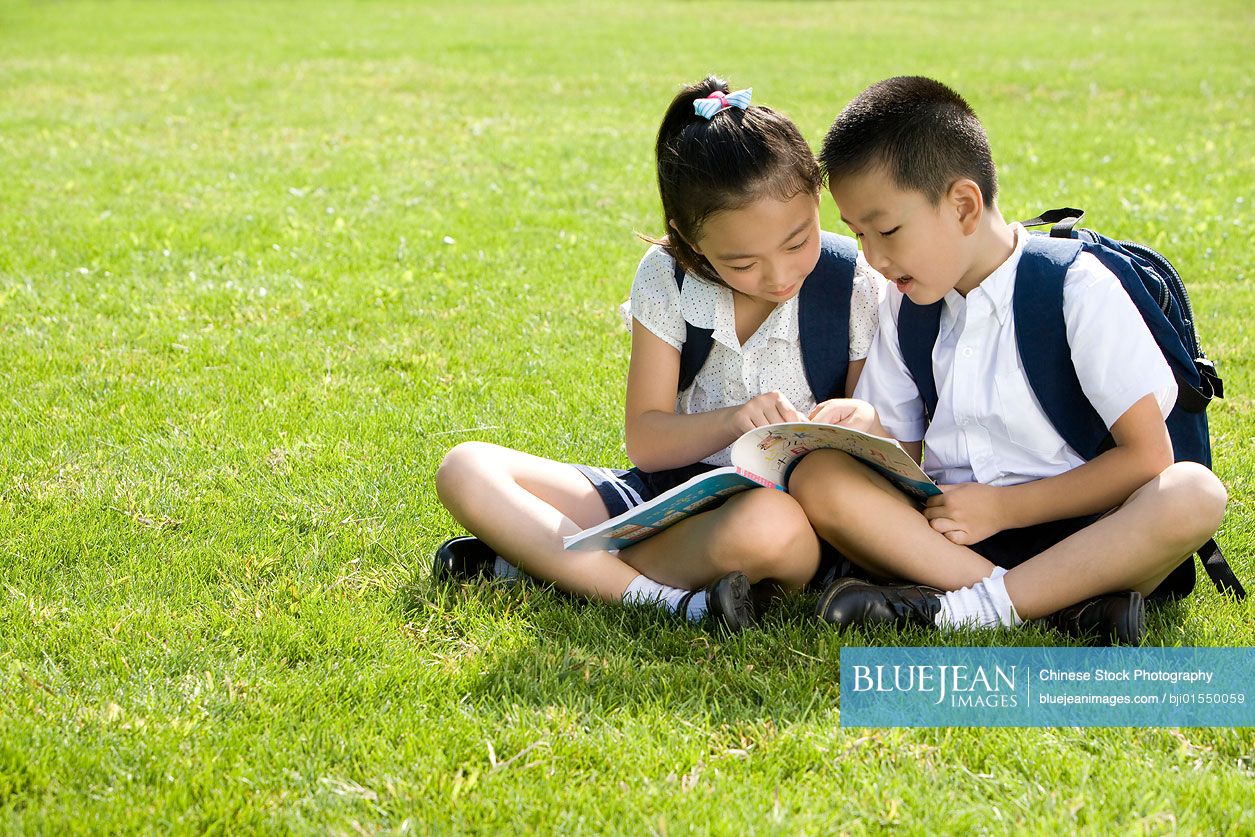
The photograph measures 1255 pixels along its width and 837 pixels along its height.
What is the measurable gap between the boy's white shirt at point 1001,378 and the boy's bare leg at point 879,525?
0.72 ft

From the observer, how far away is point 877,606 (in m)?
2.83

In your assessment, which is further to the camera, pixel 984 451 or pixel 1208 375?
pixel 984 451

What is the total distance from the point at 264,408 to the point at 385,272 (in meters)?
1.77

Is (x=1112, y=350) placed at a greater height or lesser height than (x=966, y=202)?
lesser

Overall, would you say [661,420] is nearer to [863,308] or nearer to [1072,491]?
[863,308]

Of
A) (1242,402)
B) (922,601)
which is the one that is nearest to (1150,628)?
(922,601)

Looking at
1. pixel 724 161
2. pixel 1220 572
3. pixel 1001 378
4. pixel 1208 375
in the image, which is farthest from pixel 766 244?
pixel 1220 572

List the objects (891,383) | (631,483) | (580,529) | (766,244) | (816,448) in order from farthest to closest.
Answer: (631,483), (580,529), (891,383), (816,448), (766,244)

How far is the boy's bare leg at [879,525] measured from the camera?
293 centimetres

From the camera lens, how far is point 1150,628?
2852 millimetres

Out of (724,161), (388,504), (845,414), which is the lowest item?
(388,504)

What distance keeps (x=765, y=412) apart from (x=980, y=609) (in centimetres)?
67

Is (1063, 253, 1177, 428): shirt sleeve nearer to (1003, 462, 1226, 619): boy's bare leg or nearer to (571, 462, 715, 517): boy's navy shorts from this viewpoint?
(1003, 462, 1226, 619): boy's bare leg

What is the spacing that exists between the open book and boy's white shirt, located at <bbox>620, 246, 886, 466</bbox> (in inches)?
10.8
